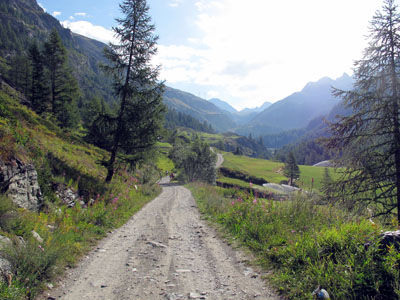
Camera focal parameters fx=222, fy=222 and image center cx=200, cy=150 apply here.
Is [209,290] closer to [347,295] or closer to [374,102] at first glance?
[347,295]

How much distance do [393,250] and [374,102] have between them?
10.1m

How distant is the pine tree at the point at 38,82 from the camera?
98.6 feet

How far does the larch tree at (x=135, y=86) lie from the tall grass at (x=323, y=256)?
1023 centimetres

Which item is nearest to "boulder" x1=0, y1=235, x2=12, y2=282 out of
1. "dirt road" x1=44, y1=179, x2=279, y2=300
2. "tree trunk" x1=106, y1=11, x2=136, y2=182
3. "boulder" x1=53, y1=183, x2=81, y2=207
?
"dirt road" x1=44, y1=179, x2=279, y2=300

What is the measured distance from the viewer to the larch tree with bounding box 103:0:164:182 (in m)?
14.4

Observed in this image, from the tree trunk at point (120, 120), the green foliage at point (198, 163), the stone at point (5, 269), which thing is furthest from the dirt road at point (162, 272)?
the green foliage at point (198, 163)

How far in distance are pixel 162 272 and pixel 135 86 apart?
12717 millimetres

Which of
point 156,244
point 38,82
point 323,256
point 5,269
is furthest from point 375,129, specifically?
point 38,82

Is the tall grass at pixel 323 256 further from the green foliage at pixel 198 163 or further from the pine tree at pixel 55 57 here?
the green foliage at pixel 198 163

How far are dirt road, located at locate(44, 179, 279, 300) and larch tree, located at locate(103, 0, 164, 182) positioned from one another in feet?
27.3

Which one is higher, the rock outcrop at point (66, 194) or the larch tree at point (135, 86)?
the larch tree at point (135, 86)

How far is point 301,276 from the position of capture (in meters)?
3.88

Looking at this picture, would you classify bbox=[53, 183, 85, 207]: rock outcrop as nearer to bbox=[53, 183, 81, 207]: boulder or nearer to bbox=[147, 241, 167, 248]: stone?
bbox=[53, 183, 81, 207]: boulder

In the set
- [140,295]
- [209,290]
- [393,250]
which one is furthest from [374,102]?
[140,295]
